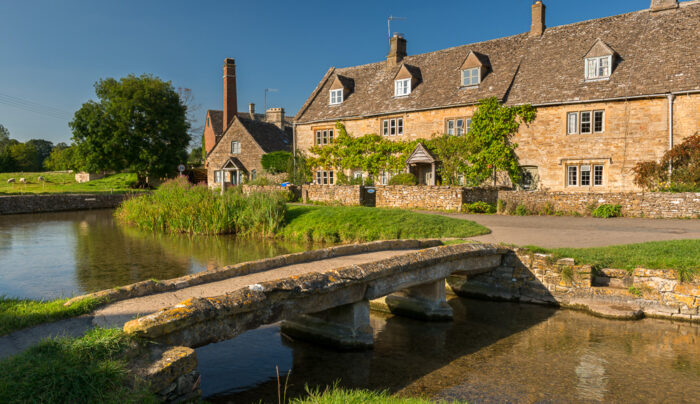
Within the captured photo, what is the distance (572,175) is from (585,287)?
1824cm

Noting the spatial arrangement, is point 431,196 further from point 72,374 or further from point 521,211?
point 72,374

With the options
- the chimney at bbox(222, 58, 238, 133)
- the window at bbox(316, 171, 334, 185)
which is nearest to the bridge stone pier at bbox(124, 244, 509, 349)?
the window at bbox(316, 171, 334, 185)

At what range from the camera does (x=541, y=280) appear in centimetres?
1194

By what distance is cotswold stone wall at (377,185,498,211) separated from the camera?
25500mm

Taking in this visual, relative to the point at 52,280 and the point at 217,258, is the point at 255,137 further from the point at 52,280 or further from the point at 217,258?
the point at 52,280

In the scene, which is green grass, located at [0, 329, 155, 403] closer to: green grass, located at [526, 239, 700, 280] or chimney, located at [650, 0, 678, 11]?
green grass, located at [526, 239, 700, 280]

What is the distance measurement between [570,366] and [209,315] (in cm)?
581

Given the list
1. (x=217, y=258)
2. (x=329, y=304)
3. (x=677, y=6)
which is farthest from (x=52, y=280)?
(x=677, y=6)

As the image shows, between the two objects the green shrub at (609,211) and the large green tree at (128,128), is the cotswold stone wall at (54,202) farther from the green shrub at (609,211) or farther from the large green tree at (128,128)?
the green shrub at (609,211)

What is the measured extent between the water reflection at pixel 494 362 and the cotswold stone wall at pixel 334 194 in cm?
1800

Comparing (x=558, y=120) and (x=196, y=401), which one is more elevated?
(x=558, y=120)

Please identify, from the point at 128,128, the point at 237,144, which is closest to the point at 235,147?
the point at 237,144

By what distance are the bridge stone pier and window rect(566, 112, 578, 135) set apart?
Answer: 708 inches

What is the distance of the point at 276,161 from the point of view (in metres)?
42.5
